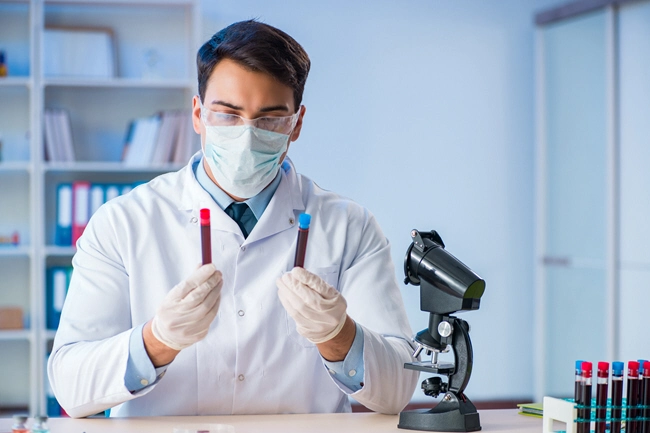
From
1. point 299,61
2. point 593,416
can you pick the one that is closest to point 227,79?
point 299,61

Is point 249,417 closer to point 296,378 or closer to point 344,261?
point 296,378

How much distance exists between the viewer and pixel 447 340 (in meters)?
1.33

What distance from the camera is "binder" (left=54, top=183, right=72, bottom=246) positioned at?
3.70 metres

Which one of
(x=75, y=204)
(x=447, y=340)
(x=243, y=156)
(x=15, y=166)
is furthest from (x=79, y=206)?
(x=447, y=340)

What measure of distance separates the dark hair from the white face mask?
92 millimetres

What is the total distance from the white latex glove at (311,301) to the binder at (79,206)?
2.57m

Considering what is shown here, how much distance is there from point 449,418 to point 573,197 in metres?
3.05

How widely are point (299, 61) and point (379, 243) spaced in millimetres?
407

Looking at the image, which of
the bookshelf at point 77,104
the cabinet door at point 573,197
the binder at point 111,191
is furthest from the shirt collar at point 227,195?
the cabinet door at point 573,197

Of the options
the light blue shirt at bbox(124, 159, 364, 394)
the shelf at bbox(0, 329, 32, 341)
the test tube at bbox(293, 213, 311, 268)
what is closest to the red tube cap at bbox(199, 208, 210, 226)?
the test tube at bbox(293, 213, 311, 268)

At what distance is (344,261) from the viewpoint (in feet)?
5.50

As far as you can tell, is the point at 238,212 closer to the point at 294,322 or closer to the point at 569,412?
the point at 294,322

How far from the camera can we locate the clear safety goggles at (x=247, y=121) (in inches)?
61.6

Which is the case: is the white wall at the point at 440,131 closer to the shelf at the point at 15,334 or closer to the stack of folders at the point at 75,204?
the stack of folders at the point at 75,204
